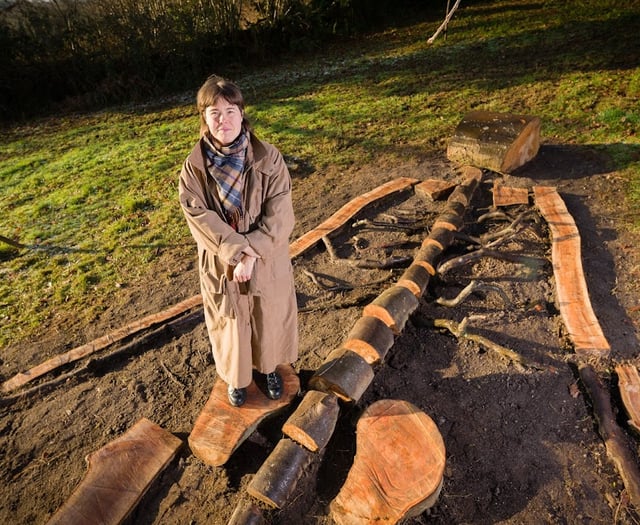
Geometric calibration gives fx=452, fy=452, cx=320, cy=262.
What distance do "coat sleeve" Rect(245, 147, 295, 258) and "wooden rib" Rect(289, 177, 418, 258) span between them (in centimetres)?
196

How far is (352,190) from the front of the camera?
5523 mm

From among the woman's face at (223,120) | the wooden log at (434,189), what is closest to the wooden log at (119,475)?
the woman's face at (223,120)

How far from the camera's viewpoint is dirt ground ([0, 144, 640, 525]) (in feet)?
8.04

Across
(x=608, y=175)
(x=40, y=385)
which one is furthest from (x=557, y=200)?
(x=40, y=385)

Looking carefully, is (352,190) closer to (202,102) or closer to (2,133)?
(202,102)

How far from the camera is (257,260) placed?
2.35 m

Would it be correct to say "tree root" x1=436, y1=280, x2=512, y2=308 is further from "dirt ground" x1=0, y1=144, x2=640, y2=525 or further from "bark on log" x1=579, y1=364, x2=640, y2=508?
"bark on log" x1=579, y1=364, x2=640, y2=508

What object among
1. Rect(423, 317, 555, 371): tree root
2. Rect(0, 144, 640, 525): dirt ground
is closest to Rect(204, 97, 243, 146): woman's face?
Rect(0, 144, 640, 525): dirt ground

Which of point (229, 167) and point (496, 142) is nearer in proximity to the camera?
point (229, 167)

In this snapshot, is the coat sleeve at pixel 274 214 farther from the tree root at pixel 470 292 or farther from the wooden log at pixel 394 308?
the tree root at pixel 470 292

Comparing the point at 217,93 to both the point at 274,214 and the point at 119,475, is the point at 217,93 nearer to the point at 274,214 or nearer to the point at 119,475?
the point at 274,214

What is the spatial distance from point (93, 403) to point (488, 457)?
104 inches

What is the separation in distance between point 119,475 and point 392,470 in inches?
60.5

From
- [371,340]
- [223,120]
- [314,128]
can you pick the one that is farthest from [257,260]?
[314,128]
